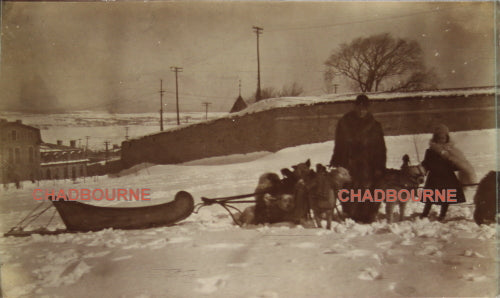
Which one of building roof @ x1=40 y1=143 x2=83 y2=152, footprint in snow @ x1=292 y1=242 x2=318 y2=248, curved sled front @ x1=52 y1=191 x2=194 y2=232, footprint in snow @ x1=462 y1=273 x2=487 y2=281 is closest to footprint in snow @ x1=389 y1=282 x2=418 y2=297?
footprint in snow @ x1=462 y1=273 x2=487 y2=281

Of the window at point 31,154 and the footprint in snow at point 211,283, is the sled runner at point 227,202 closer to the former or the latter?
the footprint in snow at point 211,283

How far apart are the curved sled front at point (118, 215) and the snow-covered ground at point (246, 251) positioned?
0.06 metres

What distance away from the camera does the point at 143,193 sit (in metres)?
3.37

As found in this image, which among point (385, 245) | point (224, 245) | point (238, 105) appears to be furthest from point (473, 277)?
point (238, 105)

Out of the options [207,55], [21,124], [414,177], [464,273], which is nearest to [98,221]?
[21,124]

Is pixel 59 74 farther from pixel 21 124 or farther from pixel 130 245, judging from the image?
pixel 130 245

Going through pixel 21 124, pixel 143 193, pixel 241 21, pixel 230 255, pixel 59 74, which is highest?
pixel 241 21

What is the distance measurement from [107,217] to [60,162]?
60cm

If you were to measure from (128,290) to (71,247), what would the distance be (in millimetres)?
587

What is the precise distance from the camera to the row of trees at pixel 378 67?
344cm

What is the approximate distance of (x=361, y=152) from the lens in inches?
133

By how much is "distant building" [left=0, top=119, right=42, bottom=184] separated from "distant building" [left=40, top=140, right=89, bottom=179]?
0.07 meters

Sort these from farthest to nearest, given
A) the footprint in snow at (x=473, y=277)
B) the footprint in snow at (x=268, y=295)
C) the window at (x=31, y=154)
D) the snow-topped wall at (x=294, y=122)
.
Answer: the snow-topped wall at (x=294, y=122) < the window at (x=31, y=154) < the footprint in snow at (x=473, y=277) < the footprint in snow at (x=268, y=295)

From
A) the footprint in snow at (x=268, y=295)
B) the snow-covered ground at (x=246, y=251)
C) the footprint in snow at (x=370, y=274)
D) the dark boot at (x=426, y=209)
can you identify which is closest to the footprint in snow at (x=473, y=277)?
the snow-covered ground at (x=246, y=251)
